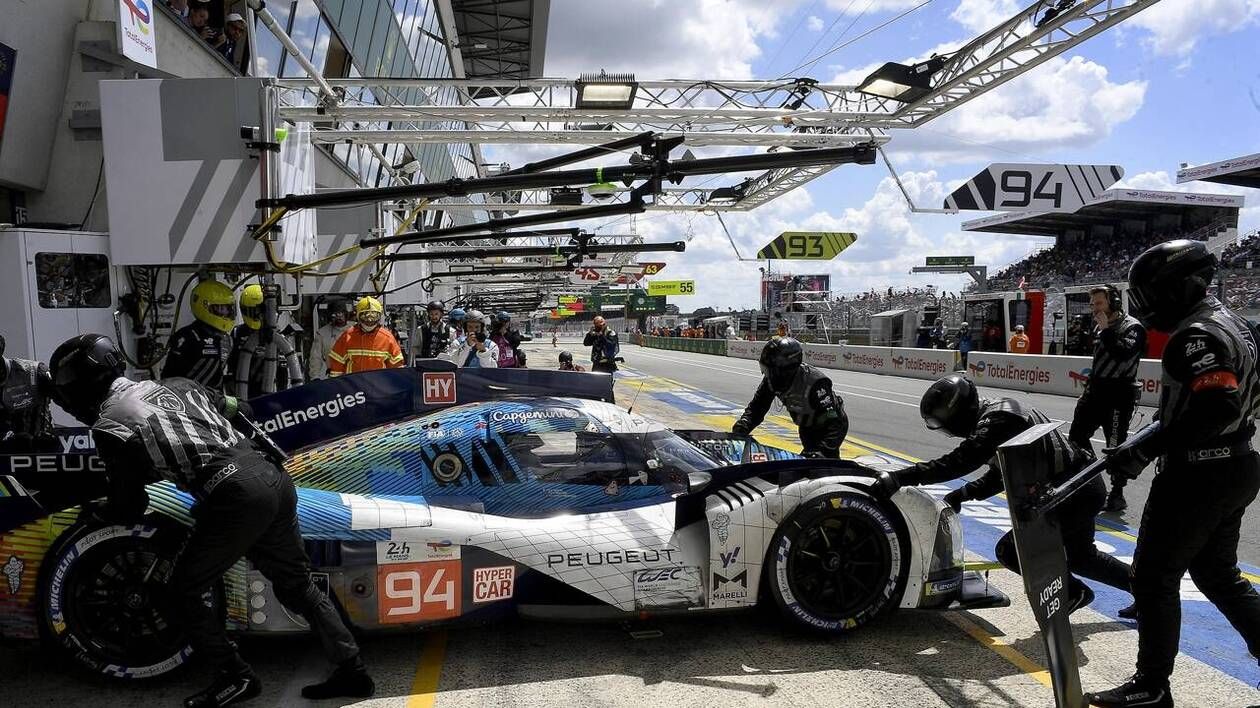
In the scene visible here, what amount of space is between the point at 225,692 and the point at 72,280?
391 centimetres

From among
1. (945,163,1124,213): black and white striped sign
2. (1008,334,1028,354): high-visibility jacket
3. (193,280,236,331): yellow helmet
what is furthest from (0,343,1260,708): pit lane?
(945,163,1124,213): black and white striped sign

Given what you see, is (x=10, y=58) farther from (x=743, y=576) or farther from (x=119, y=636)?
(x=743, y=576)

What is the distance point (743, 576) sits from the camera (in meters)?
3.51

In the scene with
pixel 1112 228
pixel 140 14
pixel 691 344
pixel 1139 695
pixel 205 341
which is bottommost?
pixel 691 344

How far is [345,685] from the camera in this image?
3021 mm

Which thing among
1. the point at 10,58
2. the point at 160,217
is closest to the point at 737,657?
the point at 160,217

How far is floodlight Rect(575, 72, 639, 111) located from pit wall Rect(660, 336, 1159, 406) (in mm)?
5887

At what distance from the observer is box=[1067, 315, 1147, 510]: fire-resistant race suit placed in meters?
5.21

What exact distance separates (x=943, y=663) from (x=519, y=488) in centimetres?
208

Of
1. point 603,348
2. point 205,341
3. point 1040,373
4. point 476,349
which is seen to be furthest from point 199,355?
point 1040,373

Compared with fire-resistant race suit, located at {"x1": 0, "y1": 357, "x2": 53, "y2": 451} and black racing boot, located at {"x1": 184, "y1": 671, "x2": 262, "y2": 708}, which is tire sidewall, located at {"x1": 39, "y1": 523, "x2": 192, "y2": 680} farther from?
fire-resistant race suit, located at {"x1": 0, "y1": 357, "x2": 53, "y2": 451}

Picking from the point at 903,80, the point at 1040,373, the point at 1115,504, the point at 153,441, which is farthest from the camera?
the point at 1040,373

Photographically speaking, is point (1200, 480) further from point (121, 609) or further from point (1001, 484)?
point (121, 609)

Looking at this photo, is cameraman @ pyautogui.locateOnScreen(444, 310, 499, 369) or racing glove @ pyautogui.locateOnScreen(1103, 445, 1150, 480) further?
cameraman @ pyautogui.locateOnScreen(444, 310, 499, 369)
